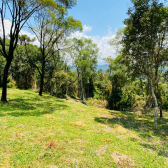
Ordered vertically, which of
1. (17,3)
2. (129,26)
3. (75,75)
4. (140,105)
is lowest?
(140,105)

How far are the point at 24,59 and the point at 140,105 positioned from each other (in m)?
23.4

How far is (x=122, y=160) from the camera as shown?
326cm

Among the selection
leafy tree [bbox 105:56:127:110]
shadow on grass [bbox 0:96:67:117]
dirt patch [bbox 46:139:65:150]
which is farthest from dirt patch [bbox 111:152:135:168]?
leafy tree [bbox 105:56:127:110]

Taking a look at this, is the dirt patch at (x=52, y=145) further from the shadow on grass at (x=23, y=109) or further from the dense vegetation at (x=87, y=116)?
the shadow on grass at (x=23, y=109)

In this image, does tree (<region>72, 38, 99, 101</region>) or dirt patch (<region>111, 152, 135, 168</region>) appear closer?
dirt patch (<region>111, 152, 135, 168</region>)

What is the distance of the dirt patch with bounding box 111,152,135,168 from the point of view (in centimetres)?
306

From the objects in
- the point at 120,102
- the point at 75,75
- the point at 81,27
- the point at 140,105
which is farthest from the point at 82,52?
the point at 140,105

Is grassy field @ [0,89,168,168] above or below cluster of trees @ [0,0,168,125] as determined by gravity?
below

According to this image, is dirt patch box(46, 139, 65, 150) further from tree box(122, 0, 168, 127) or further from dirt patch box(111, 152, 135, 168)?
tree box(122, 0, 168, 127)

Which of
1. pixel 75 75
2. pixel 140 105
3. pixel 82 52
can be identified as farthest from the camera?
pixel 75 75

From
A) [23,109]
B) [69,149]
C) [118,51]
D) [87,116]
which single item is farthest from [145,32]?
[23,109]

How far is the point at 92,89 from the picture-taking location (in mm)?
27250

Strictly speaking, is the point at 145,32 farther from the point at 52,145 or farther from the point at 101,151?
the point at 52,145

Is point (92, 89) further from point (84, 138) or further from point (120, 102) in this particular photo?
point (84, 138)
